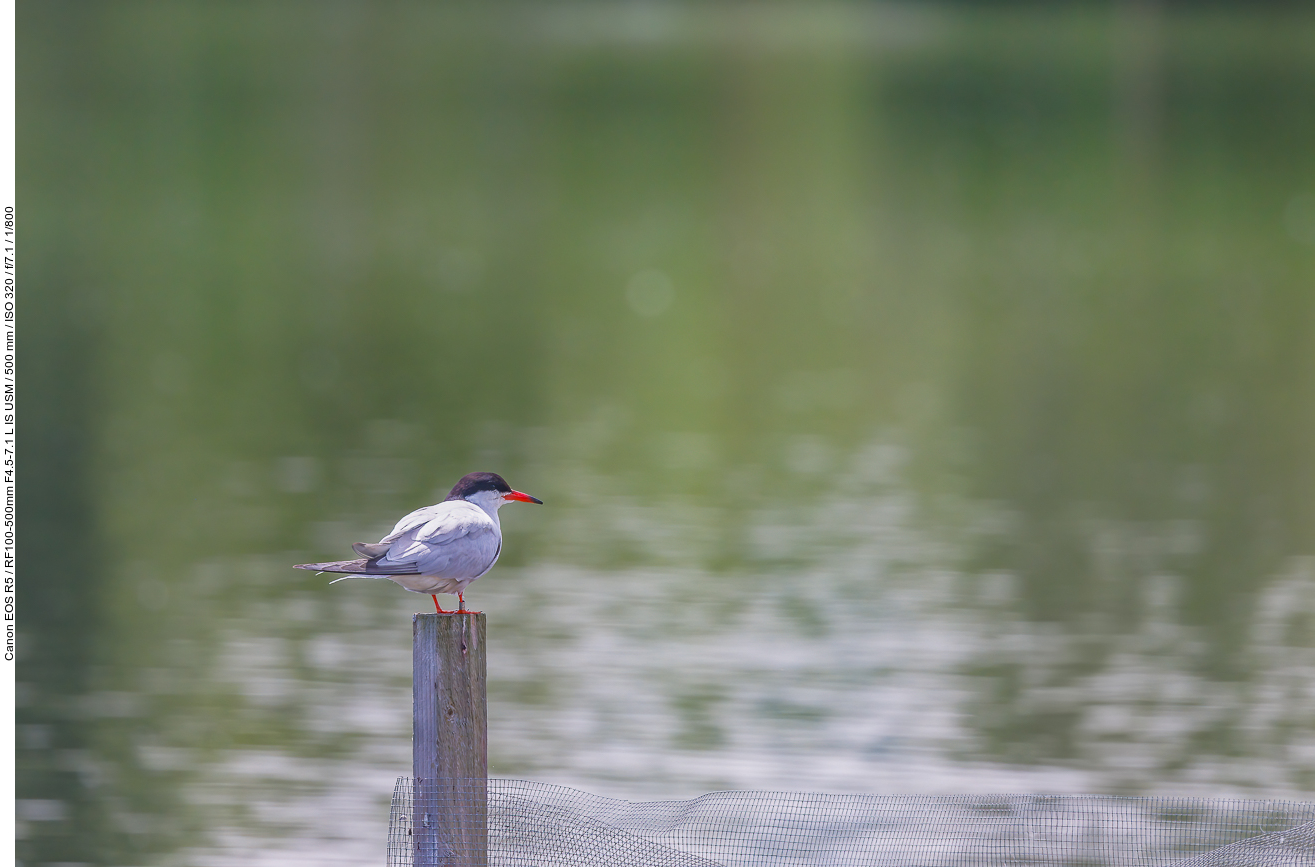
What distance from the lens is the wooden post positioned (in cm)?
500

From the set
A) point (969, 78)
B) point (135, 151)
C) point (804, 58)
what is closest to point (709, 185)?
point (135, 151)

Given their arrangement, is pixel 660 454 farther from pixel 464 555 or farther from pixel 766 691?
pixel 464 555

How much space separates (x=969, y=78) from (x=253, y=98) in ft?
64.4

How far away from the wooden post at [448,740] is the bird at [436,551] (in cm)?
22

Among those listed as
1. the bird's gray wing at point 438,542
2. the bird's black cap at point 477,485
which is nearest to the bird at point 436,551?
the bird's gray wing at point 438,542

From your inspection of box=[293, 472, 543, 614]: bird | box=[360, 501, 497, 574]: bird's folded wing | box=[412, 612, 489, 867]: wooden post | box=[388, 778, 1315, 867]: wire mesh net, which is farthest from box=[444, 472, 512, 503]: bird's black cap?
box=[388, 778, 1315, 867]: wire mesh net

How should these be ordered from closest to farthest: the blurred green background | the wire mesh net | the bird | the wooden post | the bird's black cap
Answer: the wooden post < the wire mesh net < the bird < the bird's black cap < the blurred green background

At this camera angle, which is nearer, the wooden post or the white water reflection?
the wooden post

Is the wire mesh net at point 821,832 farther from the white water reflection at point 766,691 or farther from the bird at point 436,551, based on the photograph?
the white water reflection at point 766,691

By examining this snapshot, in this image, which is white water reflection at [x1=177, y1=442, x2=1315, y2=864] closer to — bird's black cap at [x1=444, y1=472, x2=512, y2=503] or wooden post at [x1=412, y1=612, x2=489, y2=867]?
bird's black cap at [x1=444, y1=472, x2=512, y2=503]

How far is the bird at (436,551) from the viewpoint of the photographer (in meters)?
5.32

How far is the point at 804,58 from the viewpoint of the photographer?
5459 centimetres

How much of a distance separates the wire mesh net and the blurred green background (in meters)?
1.99

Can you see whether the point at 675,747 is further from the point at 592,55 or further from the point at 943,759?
the point at 592,55
